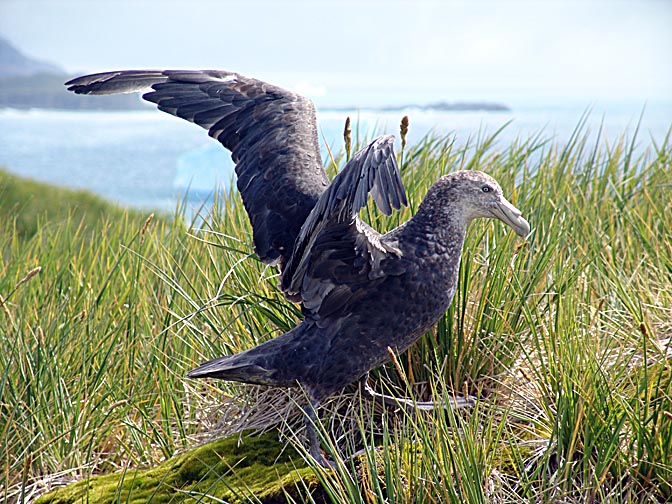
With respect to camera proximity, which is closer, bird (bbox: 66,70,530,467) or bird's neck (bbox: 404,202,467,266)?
bird (bbox: 66,70,530,467)

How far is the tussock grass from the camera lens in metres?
2.12

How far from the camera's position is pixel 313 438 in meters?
2.38

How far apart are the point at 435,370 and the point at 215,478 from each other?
80cm

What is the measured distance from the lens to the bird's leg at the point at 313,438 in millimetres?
2344

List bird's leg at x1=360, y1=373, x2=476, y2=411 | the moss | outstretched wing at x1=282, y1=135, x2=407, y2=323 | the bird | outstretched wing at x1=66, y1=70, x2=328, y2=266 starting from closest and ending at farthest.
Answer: outstretched wing at x1=282, y1=135, x2=407, y2=323, the bird, the moss, bird's leg at x1=360, y1=373, x2=476, y2=411, outstretched wing at x1=66, y1=70, x2=328, y2=266

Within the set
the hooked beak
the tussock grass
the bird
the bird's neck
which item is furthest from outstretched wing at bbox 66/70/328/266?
the hooked beak

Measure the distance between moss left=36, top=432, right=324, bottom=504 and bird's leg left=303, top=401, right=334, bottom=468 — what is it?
0.16 feet

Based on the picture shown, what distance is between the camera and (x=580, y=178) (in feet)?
15.0

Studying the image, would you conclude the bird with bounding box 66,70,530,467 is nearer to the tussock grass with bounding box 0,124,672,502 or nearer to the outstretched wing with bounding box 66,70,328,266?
the outstretched wing with bounding box 66,70,328,266

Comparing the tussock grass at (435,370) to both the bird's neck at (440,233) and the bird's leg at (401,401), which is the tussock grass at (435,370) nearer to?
the bird's leg at (401,401)

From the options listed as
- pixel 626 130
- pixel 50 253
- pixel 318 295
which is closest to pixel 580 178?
pixel 626 130

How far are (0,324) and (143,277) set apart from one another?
0.77 meters

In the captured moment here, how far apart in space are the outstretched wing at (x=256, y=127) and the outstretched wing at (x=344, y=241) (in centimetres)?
25

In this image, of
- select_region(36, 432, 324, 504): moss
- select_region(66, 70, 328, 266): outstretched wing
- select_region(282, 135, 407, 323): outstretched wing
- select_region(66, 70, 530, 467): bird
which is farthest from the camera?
select_region(66, 70, 328, 266): outstretched wing
